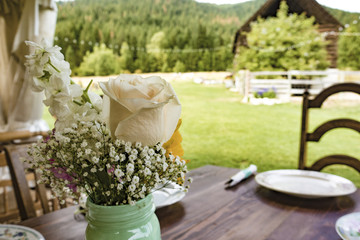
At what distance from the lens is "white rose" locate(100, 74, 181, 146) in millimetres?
383

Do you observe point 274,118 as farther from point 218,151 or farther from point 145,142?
point 145,142

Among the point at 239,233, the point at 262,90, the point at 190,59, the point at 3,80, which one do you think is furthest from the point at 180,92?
the point at 239,233

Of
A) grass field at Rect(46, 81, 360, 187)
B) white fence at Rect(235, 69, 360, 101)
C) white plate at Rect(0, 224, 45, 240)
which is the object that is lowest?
grass field at Rect(46, 81, 360, 187)

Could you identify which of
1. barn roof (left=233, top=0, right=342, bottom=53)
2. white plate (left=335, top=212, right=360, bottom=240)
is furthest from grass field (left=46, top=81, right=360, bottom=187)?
white plate (left=335, top=212, right=360, bottom=240)

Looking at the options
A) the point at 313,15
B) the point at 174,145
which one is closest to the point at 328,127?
the point at 174,145

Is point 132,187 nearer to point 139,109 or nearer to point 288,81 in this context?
point 139,109

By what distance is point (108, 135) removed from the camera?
0.40 m

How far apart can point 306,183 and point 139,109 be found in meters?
0.66

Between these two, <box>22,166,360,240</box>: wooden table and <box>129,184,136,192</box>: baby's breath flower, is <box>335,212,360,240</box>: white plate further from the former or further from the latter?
<box>129,184,136,192</box>: baby's breath flower

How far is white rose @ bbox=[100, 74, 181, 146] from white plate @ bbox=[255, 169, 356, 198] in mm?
491

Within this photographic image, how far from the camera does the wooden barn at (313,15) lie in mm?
5746

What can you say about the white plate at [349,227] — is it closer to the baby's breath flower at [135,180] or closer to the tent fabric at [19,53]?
the baby's breath flower at [135,180]

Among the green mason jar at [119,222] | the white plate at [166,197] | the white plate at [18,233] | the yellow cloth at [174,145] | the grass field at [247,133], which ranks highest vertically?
the yellow cloth at [174,145]

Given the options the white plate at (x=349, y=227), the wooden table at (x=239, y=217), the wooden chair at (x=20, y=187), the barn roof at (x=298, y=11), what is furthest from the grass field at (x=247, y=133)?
the wooden chair at (x=20, y=187)
